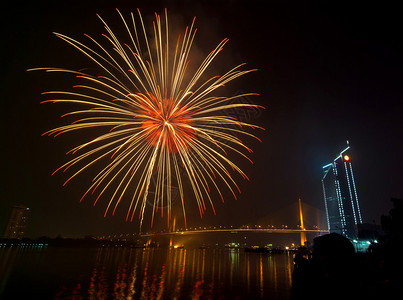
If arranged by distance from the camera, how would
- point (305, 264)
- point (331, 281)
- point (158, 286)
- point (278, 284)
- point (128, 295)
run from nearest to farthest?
point (331, 281), point (305, 264), point (128, 295), point (158, 286), point (278, 284)

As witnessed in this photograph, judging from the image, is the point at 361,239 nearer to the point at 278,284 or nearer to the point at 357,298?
the point at 278,284

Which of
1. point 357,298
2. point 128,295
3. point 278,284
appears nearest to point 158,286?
point 128,295

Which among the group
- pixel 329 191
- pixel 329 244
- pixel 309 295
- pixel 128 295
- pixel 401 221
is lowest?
pixel 128 295

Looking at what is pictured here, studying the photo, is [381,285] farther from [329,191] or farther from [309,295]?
[329,191]

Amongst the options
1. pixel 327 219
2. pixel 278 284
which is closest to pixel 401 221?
pixel 278 284

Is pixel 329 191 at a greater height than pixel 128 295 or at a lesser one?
greater

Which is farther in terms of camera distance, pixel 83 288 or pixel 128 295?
pixel 83 288

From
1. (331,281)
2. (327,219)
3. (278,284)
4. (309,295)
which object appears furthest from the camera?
(327,219)
